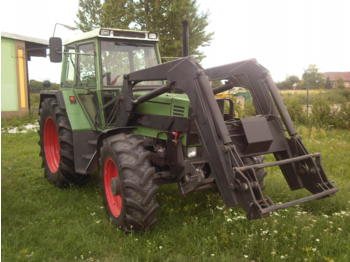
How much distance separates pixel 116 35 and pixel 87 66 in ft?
2.16

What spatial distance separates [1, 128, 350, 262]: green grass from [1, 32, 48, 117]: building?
1065 cm

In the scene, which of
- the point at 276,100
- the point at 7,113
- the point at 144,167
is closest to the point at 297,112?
the point at 276,100

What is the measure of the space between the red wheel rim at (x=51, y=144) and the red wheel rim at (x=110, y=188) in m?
2.09

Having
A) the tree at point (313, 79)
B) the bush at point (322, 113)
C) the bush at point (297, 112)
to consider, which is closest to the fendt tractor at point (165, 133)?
the bush at point (322, 113)

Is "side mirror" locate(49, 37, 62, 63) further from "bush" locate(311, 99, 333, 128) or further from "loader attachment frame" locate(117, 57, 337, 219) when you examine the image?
"bush" locate(311, 99, 333, 128)

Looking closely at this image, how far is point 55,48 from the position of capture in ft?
16.3

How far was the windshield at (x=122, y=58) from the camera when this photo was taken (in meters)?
5.18

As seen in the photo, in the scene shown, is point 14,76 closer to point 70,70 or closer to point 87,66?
point 70,70

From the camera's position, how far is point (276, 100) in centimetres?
414

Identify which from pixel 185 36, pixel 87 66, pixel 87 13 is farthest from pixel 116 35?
pixel 87 13

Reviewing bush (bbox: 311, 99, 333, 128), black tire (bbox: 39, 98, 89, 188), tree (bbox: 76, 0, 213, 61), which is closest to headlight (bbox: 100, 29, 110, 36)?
black tire (bbox: 39, 98, 89, 188)

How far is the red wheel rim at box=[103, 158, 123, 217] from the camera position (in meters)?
4.40

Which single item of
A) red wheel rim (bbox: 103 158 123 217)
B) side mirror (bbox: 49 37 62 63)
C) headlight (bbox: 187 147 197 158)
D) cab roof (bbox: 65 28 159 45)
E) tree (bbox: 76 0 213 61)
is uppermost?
tree (bbox: 76 0 213 61)

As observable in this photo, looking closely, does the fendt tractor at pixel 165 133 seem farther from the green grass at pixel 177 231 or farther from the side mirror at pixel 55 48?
the green grass at pixel 177 231
